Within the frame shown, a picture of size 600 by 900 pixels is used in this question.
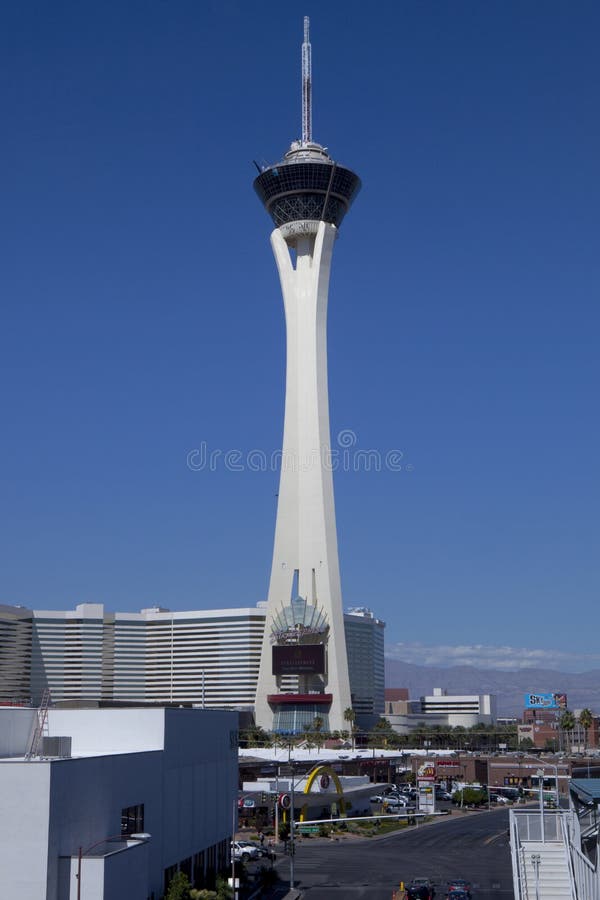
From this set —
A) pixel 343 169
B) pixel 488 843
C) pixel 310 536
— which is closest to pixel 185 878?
pixel 488 843

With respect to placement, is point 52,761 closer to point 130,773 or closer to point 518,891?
point 130,773

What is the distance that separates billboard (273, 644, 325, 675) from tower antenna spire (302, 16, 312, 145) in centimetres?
8178

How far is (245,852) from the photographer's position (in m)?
64.8

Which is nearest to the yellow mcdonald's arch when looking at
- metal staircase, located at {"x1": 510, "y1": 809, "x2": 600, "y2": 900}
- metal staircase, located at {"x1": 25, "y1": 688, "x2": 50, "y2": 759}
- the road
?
the road

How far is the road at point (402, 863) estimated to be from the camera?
5556 centimetres

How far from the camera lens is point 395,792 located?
109688 millimetres

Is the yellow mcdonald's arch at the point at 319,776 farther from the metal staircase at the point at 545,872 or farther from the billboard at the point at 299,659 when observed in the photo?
the billboard at the point at 299,659

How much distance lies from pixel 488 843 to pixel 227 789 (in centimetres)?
2870

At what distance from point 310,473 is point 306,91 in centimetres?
6581

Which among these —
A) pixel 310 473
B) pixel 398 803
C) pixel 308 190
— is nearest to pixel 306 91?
pixel 308 190

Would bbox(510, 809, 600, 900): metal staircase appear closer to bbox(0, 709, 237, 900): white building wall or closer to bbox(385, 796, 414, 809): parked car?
bbox(0, 709, 237, 900): white building wall

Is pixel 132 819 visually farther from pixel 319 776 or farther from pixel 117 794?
pixel 319 776

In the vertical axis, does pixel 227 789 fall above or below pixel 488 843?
above

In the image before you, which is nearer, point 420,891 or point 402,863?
point 420,891
